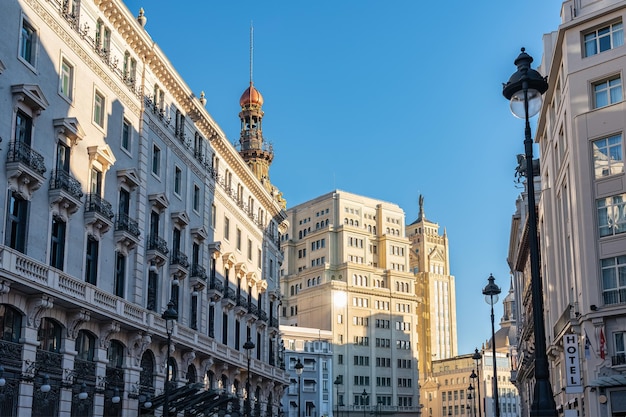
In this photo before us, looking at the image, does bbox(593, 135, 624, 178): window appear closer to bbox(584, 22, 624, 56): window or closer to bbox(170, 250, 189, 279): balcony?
bbox(584, 22, 624, 56): window

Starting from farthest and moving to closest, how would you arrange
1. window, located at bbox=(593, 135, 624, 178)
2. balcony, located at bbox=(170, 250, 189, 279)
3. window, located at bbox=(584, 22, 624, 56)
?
balcony, located at bbox=(170, 250, 189, 279) → window, located at bbox=(584, 22, 624, 56) → window, located at bbox=(593, 135, 624, 178)

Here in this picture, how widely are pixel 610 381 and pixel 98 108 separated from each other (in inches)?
1043

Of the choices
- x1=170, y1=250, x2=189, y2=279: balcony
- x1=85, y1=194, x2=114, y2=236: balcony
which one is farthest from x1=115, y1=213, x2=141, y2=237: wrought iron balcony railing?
x1=170, y1=250, x2=189, y2=279: balcony

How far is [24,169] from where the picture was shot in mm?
30688

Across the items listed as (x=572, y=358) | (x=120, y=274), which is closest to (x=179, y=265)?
(x=120, y=274)

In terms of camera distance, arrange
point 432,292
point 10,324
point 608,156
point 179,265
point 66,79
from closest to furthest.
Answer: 1. point 10,324
2. point 66,79
3. point 608,156
4. point 179,265
5. point 432,292

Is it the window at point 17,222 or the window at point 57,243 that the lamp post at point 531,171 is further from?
the window at point 57,243

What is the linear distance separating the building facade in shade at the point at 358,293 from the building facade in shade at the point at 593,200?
76.8 metres

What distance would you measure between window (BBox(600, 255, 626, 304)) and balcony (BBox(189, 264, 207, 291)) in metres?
23.8

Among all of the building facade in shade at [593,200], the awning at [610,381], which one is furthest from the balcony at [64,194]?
the awning at [610,381]

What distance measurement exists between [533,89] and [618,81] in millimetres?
26651

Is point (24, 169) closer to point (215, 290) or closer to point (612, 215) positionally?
point (215, 290)

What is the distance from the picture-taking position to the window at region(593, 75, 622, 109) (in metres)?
41.0

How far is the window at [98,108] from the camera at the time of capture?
38.7m
